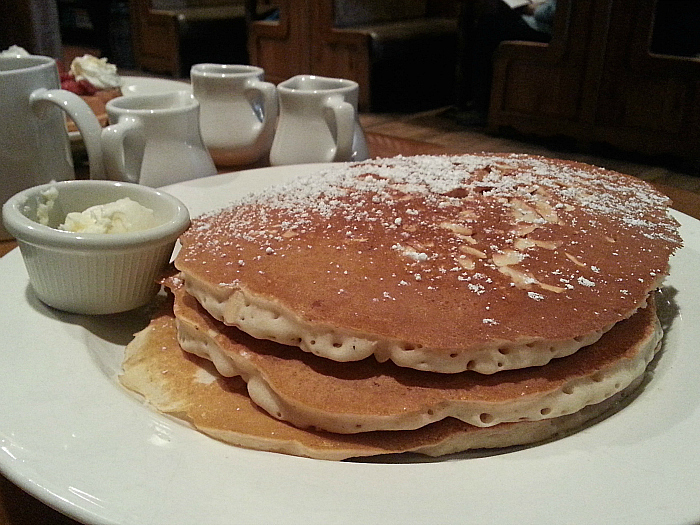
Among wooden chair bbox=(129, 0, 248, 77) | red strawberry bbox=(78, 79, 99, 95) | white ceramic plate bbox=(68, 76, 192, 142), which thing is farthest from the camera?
wooden chair bbox=(129, 0, 248, 77)

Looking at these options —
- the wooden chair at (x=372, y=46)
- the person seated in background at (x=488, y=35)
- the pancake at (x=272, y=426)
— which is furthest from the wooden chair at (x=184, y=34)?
the pancake at (x=272, y=426)

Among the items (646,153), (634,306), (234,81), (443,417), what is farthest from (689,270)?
(646,153)

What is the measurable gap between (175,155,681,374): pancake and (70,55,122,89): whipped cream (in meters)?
0.91

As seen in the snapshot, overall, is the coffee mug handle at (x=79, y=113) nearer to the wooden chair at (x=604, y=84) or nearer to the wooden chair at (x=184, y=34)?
the wooden chair at (x=604, y=84)

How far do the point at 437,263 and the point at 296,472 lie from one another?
304 mm

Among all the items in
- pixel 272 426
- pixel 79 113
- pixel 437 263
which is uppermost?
pixel 79 113

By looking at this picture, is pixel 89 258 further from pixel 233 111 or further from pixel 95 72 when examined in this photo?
pixel 95 72

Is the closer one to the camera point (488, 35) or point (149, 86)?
point (149, 86)

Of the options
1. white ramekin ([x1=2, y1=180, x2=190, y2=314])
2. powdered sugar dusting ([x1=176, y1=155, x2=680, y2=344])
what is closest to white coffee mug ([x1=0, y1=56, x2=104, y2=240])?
white ramekin ([x1=2, y1=180, x2=190, y2=314])

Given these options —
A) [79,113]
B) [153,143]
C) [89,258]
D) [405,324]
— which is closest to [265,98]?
[153,143]

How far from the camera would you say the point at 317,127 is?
1.33 metres

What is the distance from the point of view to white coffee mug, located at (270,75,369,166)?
1293 millimetres

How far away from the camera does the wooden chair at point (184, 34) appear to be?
505cm

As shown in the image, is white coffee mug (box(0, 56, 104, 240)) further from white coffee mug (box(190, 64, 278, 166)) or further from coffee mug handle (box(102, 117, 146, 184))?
white coffee mug (box(190, 64, 278, 166))
